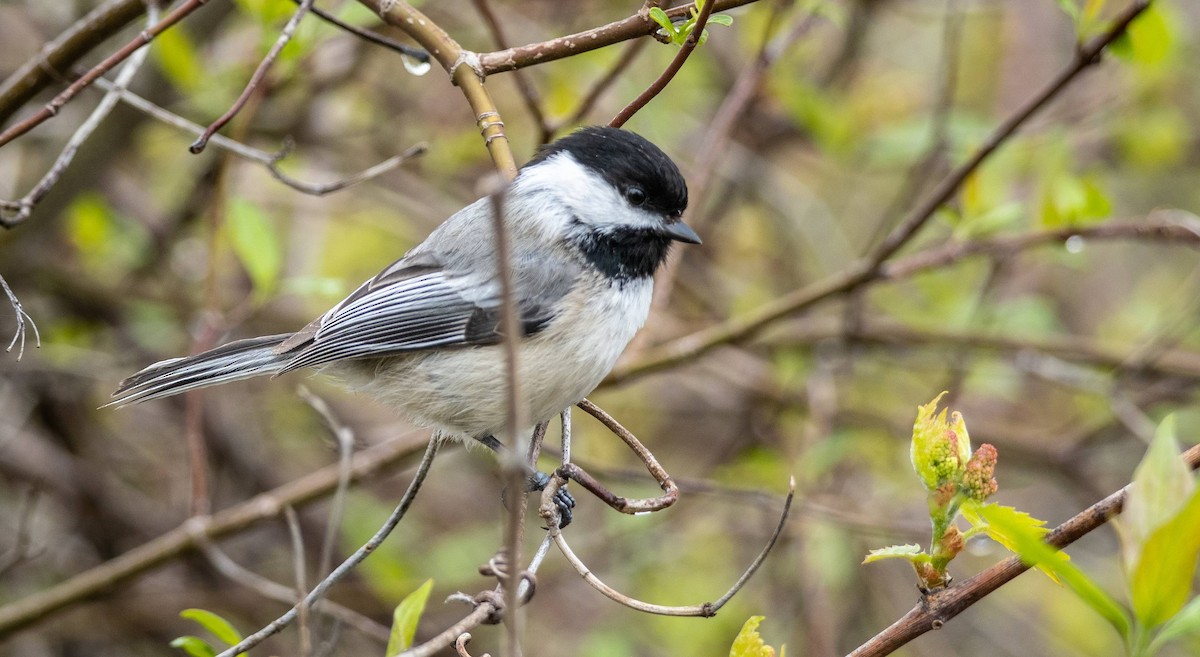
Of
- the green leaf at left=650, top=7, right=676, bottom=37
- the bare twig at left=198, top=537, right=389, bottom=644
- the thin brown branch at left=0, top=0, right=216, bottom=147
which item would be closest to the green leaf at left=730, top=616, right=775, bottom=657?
the green leaf at left=650, top=7, right=676, bottom=37

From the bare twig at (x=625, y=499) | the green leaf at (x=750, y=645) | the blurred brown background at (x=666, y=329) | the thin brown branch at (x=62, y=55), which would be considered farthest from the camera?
the blurred brown background at (x=666, y=329)

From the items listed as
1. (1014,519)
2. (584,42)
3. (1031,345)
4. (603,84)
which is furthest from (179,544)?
(1031,345)

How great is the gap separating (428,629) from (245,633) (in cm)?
53

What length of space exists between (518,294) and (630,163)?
0.31 m

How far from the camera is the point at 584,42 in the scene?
1.49m

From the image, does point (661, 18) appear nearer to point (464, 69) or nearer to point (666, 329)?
point (464, 69)

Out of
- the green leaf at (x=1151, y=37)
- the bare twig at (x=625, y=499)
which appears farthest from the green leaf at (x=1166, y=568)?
the green leaf at (x=1151, y=37)

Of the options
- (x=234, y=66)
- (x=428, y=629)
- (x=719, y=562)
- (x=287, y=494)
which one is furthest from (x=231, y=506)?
(x=719, y=562)

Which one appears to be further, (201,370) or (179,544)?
(179,544)

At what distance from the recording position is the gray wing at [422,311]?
75.5 inches

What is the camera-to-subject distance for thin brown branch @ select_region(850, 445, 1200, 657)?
1.07 meters

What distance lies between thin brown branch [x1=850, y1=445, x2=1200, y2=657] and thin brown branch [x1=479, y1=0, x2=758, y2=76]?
785 mm

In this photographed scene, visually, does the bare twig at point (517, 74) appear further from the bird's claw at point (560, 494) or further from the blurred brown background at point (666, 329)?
the bird's claw at point (560, 494)

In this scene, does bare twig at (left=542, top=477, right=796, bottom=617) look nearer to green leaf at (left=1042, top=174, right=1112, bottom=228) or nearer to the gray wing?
the gray wing
